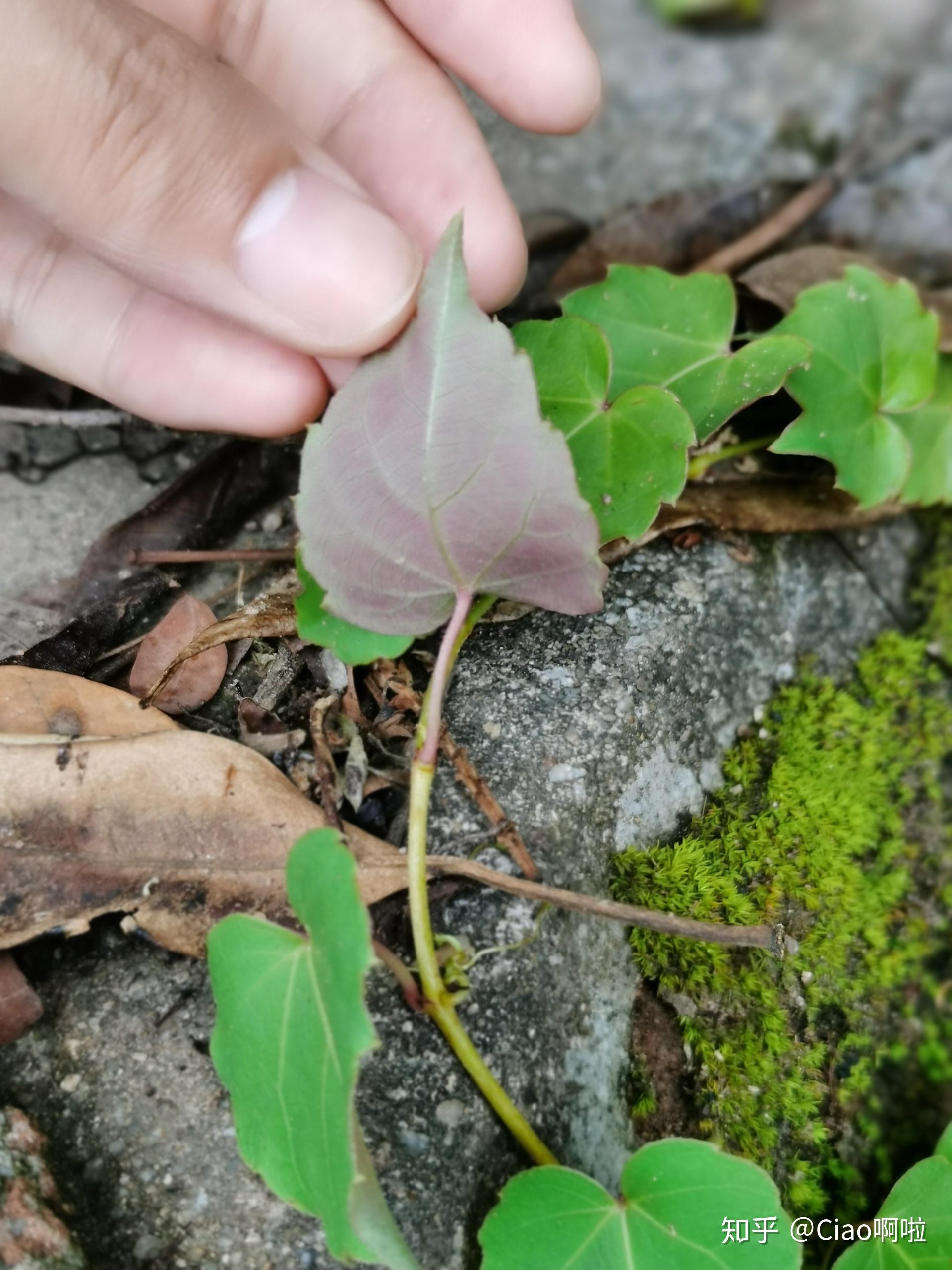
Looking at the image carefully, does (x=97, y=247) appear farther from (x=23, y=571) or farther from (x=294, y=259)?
(x=23, y=571)

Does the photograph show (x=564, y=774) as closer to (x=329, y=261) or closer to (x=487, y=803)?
(x=487, y=803)

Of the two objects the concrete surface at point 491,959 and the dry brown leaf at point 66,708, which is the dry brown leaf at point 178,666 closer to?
the dry brown leaf at point 66,708

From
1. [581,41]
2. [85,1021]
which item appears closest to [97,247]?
[581,41]

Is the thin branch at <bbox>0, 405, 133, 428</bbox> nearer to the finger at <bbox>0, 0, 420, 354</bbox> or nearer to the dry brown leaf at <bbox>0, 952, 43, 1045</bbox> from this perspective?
the finger at <bbox>0, 0, 420, 354</bbox>

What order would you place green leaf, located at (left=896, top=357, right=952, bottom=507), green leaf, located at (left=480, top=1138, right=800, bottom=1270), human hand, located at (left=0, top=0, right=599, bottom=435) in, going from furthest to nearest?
green leaf, located at (left=896, top=357, right=952, bottom=507) < human hand, located at (left=0, top=0, right=599, bottom=435) < green leaf, located at (left=480, top=1138, right=800, bottom=1270)

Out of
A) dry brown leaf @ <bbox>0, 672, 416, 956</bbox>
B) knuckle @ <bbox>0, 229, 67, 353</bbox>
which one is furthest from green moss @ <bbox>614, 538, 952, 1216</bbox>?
knuckle @ <bbox>0, 229, 67, 353</bbox>

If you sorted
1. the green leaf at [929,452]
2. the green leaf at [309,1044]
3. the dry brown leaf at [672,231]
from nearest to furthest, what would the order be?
the green leaf at [309,1044], the green leaf at [929,452], the dry brown leaf at [672,231]

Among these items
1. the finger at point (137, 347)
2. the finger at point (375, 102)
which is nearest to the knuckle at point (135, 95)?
the finger at point (137, 347)
